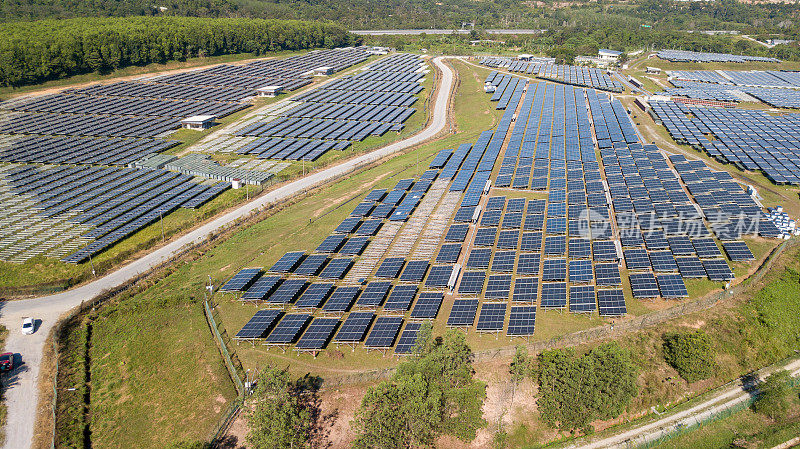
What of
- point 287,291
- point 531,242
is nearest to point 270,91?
point 287,291

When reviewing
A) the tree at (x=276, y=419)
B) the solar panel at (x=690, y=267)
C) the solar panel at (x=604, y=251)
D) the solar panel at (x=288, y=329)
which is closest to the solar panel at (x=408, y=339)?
the solar panel at (x=288, y=329)

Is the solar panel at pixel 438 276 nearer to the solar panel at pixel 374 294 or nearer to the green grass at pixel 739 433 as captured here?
the solar panel at pixel 374 294

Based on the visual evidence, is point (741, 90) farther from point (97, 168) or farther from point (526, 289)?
point (97, 168)

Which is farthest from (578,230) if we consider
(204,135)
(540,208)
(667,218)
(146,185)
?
(204,135)

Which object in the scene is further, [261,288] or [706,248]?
[706,248]

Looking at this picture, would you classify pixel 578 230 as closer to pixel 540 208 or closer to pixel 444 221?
Answer: pixel 540 208

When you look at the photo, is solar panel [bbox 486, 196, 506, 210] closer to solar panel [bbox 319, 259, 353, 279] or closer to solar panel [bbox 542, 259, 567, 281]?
solar panel [bbox 542, 259, 567, 281]
